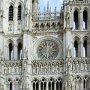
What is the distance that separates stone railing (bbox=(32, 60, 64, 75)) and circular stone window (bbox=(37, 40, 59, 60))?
93cm

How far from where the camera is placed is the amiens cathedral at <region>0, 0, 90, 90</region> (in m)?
53.3

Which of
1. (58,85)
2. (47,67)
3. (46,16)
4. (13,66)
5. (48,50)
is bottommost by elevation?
(58,85)

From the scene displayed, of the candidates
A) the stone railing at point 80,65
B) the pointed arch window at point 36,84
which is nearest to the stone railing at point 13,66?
the pointed arch window at point 36,84

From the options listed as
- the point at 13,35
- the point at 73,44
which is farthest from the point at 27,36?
the point at 73,44

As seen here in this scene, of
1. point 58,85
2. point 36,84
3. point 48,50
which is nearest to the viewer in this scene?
point 58,85

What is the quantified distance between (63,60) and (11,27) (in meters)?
7.50

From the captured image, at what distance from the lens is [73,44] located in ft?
180

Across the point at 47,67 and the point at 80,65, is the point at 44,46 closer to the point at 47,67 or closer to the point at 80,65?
the point at 47,67

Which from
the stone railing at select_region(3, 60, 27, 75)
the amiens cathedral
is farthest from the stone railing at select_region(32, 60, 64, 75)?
the stone railing at select_region(3, 60, 27, 75)

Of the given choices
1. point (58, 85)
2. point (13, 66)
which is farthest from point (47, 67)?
point (13, 66)

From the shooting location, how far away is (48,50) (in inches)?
2170

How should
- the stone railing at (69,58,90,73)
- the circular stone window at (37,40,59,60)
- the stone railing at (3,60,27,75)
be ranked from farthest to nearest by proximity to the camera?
the circular stone window at (37,40,59,60)
the stone railing at (3,60,27,75)
the stone railing at (69,58,90,73)

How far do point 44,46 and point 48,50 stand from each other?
2.50 feet

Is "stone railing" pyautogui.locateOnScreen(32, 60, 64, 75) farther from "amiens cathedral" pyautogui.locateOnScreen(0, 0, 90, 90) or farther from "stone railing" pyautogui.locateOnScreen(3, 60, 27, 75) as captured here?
"stone railing" pyautogui.locateOnScreen(3, 60, 27, 75)
